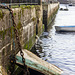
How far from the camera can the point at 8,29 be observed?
27.2ft

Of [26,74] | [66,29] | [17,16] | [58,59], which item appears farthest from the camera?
[66,29]

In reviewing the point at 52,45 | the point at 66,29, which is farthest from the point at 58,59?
the point at 66,29

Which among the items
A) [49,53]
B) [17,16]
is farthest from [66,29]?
[17,16]

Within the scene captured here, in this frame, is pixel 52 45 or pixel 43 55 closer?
pixel 43 55

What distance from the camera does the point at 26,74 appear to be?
27.0 ft

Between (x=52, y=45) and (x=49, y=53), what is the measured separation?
2.51m

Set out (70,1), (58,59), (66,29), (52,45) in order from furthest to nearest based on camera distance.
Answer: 1. (70,1)
2. (66,29)
3. (52,45)
4. (58,59)

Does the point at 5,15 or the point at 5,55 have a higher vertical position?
the point at 5,15

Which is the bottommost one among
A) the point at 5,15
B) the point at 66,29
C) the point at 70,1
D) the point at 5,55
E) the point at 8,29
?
the point at 70,1

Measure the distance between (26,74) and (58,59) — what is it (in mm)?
4499

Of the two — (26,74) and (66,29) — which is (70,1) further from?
(26,74)

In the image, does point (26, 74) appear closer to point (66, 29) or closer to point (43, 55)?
point (43, 55)

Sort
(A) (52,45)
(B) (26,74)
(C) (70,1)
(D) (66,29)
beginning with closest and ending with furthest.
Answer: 1. (B) (26,74)
2. (A) (52,45)
3. (D) (66,29)
4. (C) (70,1)

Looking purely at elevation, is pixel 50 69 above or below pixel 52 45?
above
